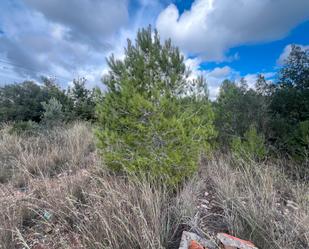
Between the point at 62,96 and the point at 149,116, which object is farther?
the point at 62,96

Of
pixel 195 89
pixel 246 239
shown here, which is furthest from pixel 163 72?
pixel 246 239

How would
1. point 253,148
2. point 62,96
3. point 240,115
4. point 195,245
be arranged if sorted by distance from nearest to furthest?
point 195,245 < point 253,148 < point 240,115 < point 62,96

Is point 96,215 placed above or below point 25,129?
below

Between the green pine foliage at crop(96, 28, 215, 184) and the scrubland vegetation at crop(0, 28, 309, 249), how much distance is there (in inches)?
0.6

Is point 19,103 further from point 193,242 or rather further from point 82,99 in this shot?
→ point 193,242

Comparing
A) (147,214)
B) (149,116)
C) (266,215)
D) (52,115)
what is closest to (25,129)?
(52,115)

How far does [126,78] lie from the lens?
9.03 feet

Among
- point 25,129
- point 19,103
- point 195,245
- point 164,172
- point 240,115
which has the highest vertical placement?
point 19,103

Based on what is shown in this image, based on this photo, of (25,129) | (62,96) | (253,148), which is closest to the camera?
(253,148)

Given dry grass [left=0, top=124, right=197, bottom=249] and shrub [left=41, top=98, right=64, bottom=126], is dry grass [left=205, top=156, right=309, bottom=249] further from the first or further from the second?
shrub [left=41, top=98, right=64, bottom=126]

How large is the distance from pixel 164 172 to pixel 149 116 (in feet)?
2.79

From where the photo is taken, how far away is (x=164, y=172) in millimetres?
2654

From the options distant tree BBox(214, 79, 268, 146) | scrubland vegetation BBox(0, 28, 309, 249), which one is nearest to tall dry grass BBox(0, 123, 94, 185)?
scrubland vegetation BBox(0, 28, 309, 249)

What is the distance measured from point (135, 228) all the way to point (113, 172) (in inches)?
50.3
